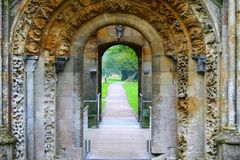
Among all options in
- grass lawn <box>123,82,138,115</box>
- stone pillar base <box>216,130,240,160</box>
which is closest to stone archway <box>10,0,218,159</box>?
stone pillar base <box>216,130,240,160</box>

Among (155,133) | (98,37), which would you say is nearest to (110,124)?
(98,37)

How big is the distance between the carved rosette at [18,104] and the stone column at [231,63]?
12.3 ft

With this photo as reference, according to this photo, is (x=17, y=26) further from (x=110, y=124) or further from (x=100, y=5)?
(x=110, y=124)

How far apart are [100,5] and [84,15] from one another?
371 millimetres

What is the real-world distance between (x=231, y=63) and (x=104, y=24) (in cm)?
265

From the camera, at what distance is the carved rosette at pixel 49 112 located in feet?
24.6

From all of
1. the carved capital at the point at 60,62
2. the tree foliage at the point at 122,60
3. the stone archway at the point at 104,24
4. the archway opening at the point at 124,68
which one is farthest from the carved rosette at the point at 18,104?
the tree foliage at the point at 122,60

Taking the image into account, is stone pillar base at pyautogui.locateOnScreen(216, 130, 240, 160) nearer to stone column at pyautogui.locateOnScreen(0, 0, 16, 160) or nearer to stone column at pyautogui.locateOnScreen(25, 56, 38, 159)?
stone column at pyautogui.locateOnScreen(25, 56, 38, 159)

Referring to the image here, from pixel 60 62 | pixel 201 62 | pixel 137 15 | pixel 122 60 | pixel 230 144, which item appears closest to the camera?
pixel 230 144

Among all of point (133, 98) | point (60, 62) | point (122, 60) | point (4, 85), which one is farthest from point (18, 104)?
point (122, 60)

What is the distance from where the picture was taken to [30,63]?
7.27 m

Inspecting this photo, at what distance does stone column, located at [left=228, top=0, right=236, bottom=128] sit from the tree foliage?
71.6 feet

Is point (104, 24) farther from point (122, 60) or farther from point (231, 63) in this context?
point (122, 60)

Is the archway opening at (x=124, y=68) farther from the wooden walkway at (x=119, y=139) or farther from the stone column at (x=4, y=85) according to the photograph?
the stone column at (x=4, y=85)
